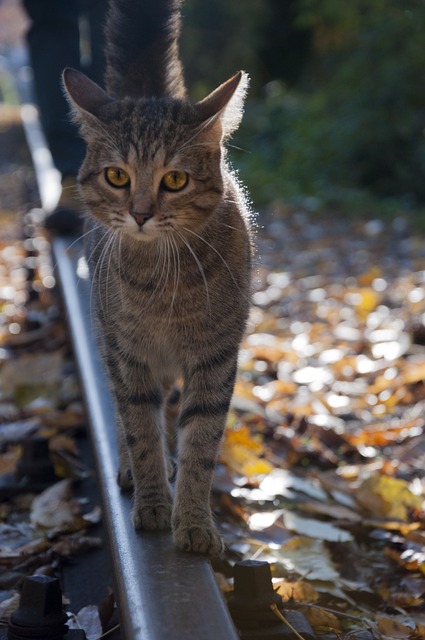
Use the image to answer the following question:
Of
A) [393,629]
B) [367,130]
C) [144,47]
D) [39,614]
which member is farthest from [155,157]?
[367,130]

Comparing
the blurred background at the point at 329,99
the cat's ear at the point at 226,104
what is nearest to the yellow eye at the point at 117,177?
the cat's ear at the point at 226,104

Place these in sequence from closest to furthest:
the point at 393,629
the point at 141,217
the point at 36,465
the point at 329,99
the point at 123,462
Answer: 1. the point at 393,629
2. the point at 141,217
3. the point at 123,462
4. the point at 36,465
5. the point at 329,99

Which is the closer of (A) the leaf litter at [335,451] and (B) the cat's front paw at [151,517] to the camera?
(B) the cat's front paw at [151,517]

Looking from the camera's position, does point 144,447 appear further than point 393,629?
Yes

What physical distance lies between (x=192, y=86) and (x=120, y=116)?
13.3 meters

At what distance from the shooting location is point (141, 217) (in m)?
2.57

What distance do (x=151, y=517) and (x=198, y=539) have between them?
19 centimetres

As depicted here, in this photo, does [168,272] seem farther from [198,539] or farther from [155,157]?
[198,539]

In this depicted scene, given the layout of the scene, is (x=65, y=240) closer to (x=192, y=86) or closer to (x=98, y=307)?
(x=98, y=307)

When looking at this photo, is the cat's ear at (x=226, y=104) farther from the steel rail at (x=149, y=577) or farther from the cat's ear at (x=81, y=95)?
the steel rail at (x=149, y=577)

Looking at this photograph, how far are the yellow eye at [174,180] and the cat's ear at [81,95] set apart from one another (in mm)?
311

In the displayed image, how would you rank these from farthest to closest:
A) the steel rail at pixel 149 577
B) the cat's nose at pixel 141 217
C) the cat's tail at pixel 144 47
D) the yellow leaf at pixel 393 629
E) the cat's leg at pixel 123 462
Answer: the cat's tail at pixel 144 47 → the cat's leg at pixel 123 462 → the cat's nose at pixel 141 217 → the yellow leaf at pixel 393 629 → the steel rail at pixel 149 577

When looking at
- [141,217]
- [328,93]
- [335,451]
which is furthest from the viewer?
[328,93]

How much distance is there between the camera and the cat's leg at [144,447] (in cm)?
276
